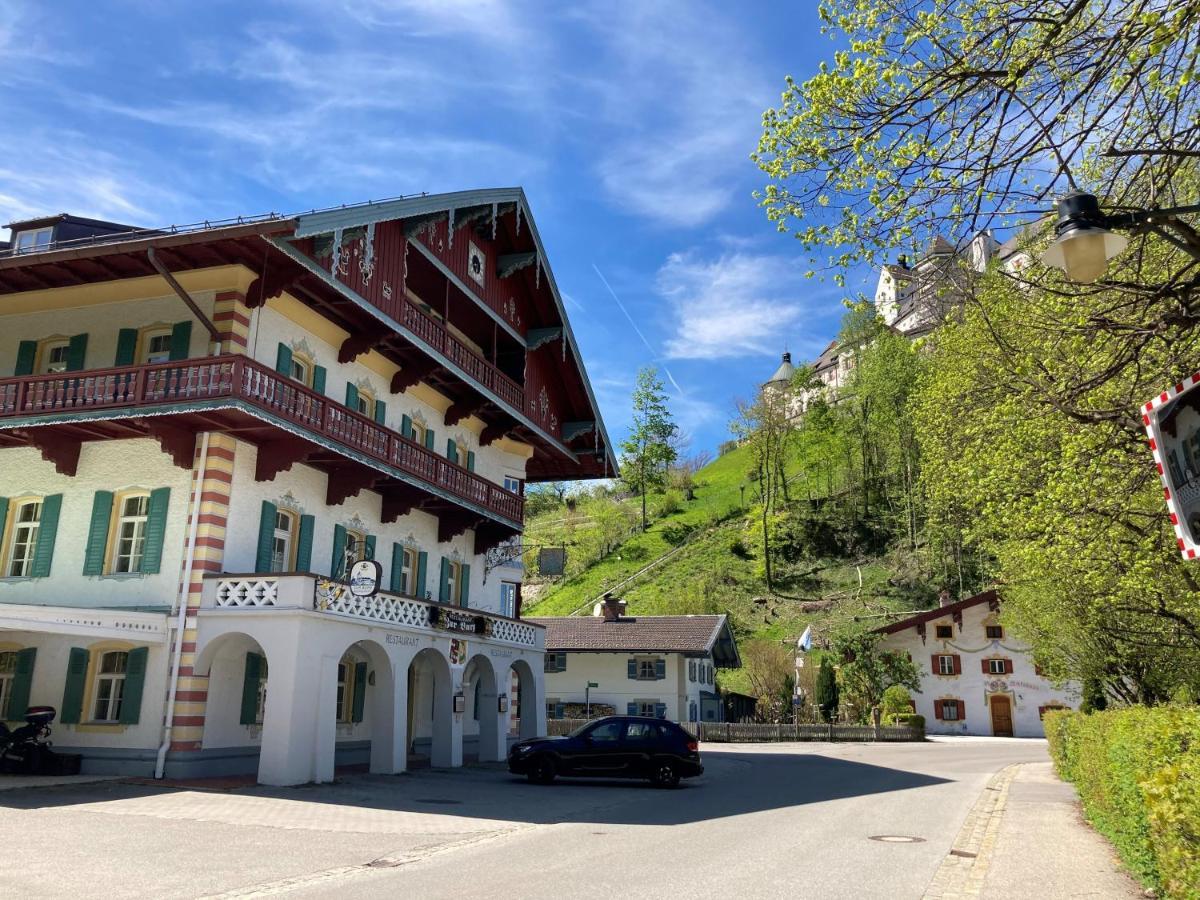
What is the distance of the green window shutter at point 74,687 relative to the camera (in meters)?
18.0

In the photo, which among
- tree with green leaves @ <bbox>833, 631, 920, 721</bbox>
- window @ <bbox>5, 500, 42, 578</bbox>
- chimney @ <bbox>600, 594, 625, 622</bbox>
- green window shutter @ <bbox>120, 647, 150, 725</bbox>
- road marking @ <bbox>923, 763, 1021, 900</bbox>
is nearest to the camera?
road marking @ <bbox>923, 763, 1021, 900</bbox>

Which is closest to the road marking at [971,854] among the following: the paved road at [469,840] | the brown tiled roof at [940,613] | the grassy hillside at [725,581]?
the paved road at [469,840]

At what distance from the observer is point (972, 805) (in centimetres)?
1770

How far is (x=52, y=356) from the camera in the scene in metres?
20.8

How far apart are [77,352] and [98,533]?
4009 millimetres

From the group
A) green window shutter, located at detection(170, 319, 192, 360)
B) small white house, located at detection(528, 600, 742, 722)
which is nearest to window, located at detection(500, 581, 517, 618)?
green window shutter, located at detection(170, 319, 192, 360)

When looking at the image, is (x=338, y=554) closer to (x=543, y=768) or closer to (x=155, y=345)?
(x=155, y=345)

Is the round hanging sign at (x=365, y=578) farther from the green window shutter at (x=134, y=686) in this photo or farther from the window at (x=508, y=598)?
the window at (x=508, y=598)

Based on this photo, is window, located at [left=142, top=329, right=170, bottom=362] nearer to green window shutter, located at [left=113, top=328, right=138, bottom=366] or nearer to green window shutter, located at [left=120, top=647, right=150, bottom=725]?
green window shutter, located at [left=113, top=328, right=138, bottom=366]

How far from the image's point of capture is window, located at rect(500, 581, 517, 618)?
103 feet

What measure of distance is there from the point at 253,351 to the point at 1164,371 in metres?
16.2

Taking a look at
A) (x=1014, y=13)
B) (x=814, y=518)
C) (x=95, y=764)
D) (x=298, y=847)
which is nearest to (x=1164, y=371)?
(x=1014, y=13)

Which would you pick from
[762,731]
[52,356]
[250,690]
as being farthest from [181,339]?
[762,731]

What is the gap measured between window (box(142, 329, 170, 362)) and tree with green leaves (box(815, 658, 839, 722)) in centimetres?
3795
